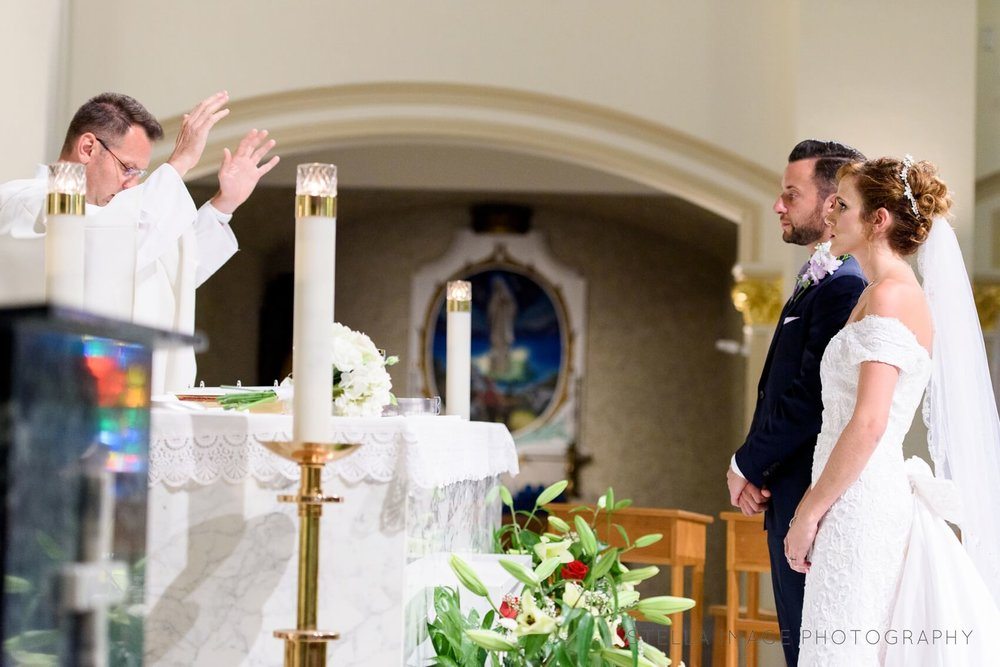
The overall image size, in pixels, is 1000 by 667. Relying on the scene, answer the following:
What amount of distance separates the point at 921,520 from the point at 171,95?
541 cm

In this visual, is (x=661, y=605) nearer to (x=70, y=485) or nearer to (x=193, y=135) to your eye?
(x=193, y=135)

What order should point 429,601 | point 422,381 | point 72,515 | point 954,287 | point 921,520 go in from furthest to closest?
point 422,381 < point 954,287 < point 921,520 < point 429,601 < point 72,515

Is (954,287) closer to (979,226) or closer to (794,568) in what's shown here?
(794,568)

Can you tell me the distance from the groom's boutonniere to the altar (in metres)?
1.47

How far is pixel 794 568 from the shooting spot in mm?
2916

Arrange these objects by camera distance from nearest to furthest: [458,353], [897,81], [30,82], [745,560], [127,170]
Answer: [127,170]
[458,353]
[745,560]
[30,82]
[897,81]

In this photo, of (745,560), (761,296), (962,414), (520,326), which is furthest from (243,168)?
(520,326)

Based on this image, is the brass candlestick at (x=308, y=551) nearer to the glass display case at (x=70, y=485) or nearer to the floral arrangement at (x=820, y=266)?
the glass display case at (x=70, y=485)

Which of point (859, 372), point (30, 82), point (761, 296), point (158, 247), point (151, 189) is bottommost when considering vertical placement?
point (859, 372)

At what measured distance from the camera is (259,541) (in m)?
2.17

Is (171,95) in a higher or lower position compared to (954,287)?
higher

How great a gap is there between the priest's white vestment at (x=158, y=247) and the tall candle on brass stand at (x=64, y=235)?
0.63 metres

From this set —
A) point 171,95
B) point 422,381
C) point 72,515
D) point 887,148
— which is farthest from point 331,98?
point 72,515

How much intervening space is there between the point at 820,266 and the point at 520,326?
835cm
